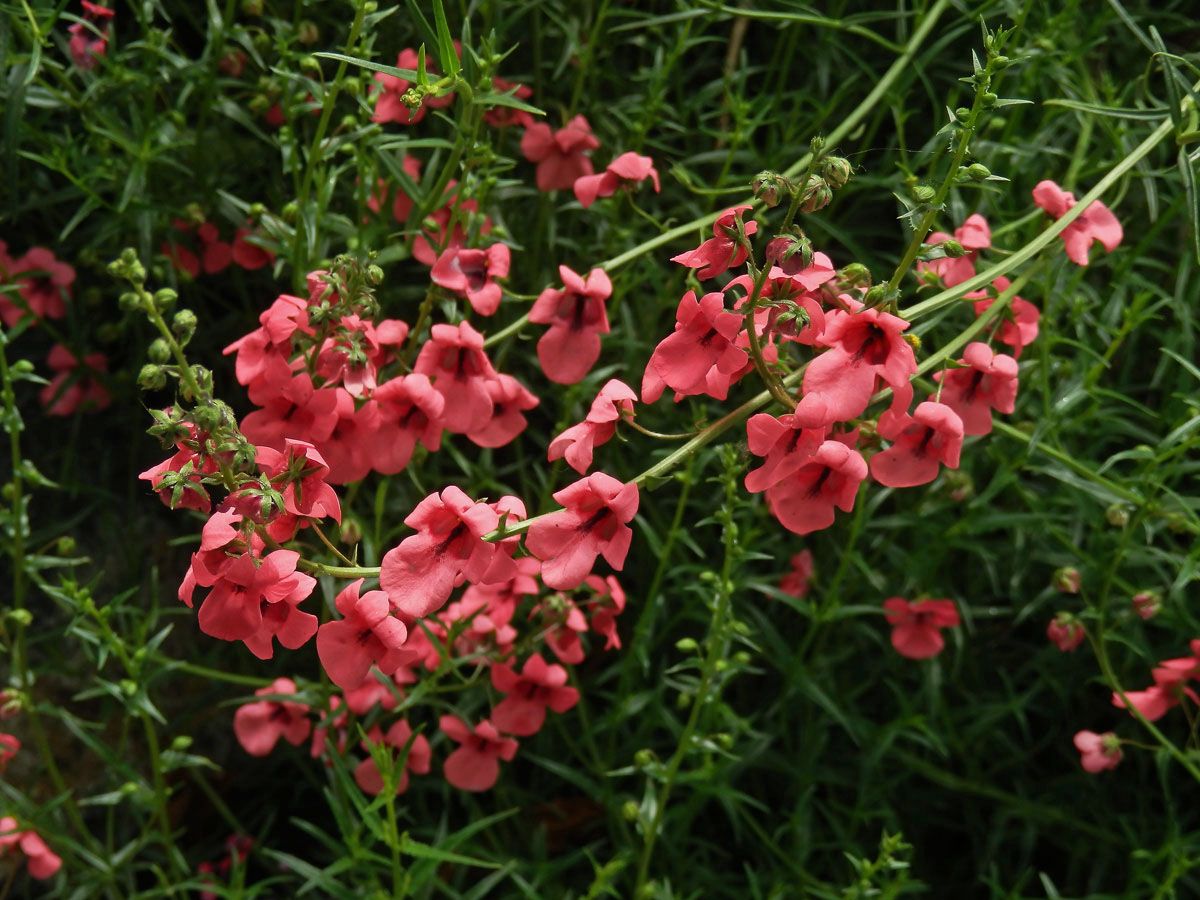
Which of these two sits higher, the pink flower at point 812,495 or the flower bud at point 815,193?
the flower bud at point 815,193

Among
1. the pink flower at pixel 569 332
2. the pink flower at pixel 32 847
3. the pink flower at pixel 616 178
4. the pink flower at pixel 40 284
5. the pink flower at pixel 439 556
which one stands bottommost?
the pink flower at pixel 32 847

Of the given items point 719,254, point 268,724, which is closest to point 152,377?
point 719,254

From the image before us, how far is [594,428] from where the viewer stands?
111 cm

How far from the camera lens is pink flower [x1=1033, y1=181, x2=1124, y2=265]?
140cm

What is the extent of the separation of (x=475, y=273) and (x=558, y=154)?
1.49ft

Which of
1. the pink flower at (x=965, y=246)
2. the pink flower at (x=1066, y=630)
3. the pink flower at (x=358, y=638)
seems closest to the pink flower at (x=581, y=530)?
the pink flower at (x=358, y=638)

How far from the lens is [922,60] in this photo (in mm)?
1805

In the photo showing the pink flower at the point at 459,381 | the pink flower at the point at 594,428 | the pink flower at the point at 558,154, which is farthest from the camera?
the pink flower at the point at 558,154

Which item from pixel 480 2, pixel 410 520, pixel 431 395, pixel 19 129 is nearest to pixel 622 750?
pixel 431 395

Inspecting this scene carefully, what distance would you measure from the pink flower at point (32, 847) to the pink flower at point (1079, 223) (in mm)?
1734

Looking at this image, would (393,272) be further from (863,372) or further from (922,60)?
(863,372)

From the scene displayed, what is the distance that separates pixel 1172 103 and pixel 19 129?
157cm

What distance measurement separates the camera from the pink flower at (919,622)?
5.93 ft

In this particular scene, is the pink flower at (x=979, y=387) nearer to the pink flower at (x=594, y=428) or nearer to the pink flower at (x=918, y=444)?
the pink flower at (x=918, y=444)
